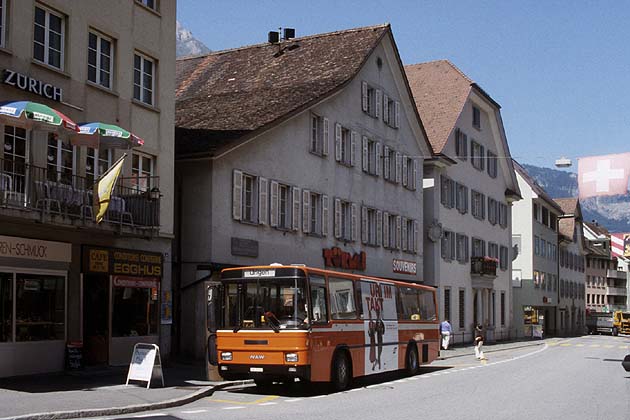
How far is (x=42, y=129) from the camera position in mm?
20016

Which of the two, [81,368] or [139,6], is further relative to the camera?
[139,6]

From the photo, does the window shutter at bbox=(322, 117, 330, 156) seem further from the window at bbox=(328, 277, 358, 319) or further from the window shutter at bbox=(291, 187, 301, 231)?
the window at bbox=(328, 277, 358, 319)

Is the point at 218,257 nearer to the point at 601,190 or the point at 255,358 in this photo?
the point at 255,358

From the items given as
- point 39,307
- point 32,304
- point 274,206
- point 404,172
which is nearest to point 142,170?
point 39,307

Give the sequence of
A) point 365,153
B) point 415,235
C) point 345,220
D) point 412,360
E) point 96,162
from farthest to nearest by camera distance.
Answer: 1. point 415,235
2. point 365,153
3. point 345,220
4. point 412,360
5. point 96,162

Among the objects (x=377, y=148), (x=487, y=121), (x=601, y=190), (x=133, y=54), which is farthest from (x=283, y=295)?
(x=487, y=121)

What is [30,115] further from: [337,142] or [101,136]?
[337,142]

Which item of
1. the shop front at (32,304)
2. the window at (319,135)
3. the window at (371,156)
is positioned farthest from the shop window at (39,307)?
the window at (371,156)

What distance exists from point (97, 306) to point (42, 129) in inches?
235

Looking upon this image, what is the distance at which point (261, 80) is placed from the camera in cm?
3759

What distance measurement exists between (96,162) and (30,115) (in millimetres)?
4972

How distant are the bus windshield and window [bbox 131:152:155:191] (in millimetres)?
5473

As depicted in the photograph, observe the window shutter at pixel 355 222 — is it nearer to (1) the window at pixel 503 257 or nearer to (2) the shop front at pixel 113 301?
(2) the shop front at pixel 113 301

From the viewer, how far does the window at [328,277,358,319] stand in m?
21.1
